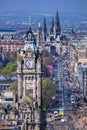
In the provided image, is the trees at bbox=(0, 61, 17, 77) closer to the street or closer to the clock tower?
the street

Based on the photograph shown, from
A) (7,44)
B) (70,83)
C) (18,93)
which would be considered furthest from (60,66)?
(18,93)

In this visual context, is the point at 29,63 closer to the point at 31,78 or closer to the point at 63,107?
the point at 31,78

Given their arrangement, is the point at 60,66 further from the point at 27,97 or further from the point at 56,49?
the point at 27,97

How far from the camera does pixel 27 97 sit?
2739 centimetres

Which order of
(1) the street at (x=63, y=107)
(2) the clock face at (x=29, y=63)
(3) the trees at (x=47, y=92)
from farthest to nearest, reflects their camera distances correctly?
(3) the trees at (x=47, y=92) → (1) the street at (x=63, y=107) → (2) the clock face at (x=29, y=63)

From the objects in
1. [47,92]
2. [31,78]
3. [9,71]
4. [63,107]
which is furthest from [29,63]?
[9,71]

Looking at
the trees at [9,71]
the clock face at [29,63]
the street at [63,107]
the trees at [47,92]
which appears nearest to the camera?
the clock face at [29,63]

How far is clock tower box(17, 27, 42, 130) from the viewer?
27.2m

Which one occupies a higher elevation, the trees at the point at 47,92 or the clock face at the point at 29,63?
the clock face at the point at 29,63

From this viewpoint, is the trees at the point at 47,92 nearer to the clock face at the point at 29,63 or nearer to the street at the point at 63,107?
the street at the point at 63,107

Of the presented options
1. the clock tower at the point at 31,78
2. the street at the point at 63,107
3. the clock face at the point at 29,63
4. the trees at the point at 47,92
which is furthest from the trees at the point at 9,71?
the clock face at the point at 29,63

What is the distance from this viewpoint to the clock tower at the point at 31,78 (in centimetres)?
2725

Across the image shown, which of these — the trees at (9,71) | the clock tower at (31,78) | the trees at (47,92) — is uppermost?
the clock tower at (31,78)

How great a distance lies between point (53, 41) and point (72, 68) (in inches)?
1088
